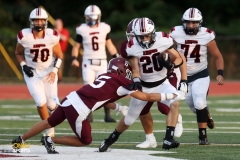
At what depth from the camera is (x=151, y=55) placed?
805 cm

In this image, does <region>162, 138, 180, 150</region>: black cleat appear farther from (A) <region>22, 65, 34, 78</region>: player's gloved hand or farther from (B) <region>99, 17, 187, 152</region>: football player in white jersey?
(A) <region>22, 65, 34, 78</region>: player's gloved hand

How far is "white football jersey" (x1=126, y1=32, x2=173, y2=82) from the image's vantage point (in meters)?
8.05

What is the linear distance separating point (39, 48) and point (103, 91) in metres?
2.39

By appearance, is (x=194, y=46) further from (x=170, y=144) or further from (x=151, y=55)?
(x=170, y=144)

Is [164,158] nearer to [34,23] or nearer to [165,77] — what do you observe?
[165,77]

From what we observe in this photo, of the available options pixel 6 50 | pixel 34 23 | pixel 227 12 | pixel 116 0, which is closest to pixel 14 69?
pixel 6 50

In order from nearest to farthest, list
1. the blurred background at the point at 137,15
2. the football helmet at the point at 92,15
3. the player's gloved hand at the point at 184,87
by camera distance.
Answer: the player's gloved hand at the point at 184,87
the football helmet at the point at 92,15
the blurred background at the point at 137,15

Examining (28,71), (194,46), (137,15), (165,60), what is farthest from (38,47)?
(137,15)

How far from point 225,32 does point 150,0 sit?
9.90 ft

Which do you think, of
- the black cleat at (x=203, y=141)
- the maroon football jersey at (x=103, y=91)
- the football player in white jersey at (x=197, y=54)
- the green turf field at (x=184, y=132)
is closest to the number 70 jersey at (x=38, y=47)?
the green turf field at (x=184, y=132)

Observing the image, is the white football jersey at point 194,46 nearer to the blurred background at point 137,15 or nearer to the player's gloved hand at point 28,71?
the player's gloved hand at point 28,71

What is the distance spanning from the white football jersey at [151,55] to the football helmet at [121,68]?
140 mm

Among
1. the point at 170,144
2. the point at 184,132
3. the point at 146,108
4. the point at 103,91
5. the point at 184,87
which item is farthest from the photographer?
the point at 184,132

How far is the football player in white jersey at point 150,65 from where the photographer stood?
792cm
